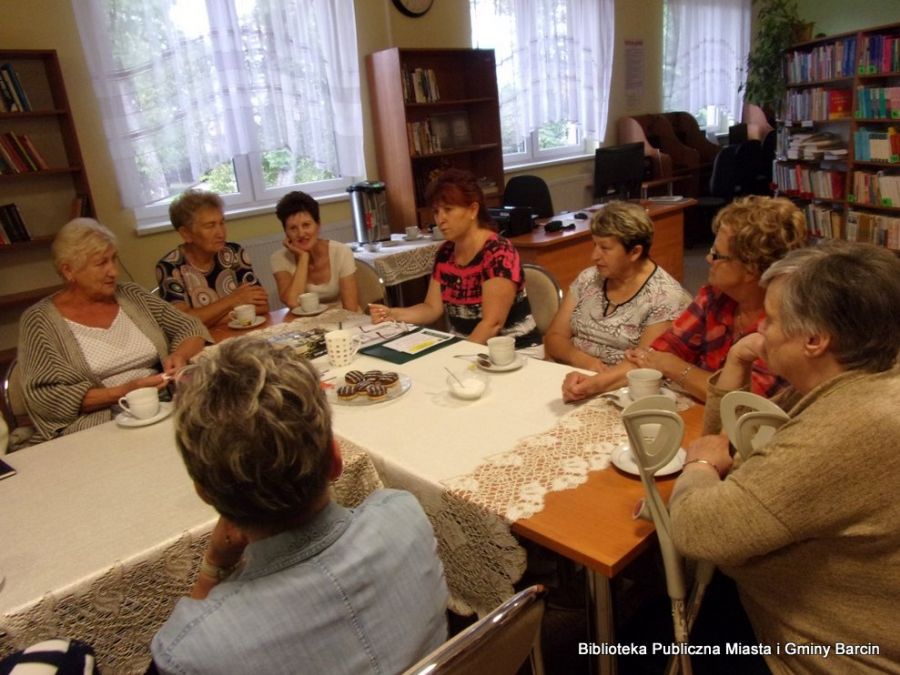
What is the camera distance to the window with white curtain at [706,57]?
7.15 metres

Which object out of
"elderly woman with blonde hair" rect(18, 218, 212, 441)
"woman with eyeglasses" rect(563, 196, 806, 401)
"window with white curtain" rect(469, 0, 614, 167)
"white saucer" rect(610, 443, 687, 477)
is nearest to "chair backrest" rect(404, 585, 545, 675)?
"white saucer" rect(610, 443, 687, 477)

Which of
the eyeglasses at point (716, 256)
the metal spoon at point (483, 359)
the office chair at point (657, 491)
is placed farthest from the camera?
the metal spoon at point (483, 359)

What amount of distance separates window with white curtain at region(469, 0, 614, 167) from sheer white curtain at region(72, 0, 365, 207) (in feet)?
5.24

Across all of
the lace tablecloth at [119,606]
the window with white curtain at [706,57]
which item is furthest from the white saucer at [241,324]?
the window with white curtain at [706,57]

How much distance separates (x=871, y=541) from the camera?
88cm

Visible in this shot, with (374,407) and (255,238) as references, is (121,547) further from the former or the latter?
(255,238)

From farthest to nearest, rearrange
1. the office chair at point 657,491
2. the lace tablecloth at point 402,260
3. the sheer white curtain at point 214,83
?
the lace tablecloth at point 402,260 → the sheer white curtain at point 214,83 → the office chair at point 657,491

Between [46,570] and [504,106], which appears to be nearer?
[46,570]

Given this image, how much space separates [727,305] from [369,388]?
0.97m

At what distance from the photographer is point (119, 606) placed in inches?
42.8

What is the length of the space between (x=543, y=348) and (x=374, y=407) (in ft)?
2.89

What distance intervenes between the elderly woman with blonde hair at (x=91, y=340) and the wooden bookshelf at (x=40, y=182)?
1.72m

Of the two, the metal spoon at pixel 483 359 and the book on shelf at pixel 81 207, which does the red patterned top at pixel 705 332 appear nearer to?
the metal spoon at pixel 483 359

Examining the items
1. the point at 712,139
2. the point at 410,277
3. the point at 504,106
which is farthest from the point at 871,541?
the point at 712,139
